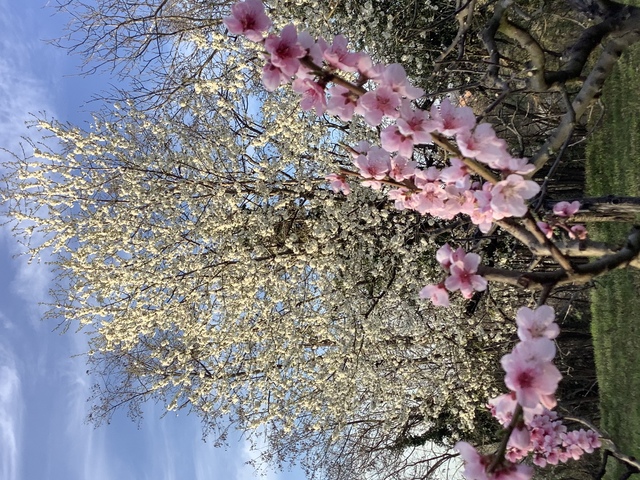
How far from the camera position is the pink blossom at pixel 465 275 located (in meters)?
1.89

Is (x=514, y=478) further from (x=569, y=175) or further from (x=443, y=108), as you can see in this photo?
(x=569, y=175)

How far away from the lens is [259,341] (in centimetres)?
648

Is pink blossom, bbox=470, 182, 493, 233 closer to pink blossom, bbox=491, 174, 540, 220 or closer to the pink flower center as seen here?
pink blossom, bbox=491, 174, 540, 220

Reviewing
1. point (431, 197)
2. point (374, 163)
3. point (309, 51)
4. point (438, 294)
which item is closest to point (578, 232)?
point (431, 197)

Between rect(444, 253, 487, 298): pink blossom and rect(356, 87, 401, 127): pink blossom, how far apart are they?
66 centimetres

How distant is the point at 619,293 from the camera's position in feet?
18.3

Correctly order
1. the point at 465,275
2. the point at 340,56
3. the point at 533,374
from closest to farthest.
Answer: the point at 533,374
the point at 340,56
the point at 465,275

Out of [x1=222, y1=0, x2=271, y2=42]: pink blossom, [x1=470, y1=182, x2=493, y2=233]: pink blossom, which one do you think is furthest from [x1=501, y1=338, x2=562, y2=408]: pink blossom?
[x1=222, y1=0, x2=271, y2=42]: pink blossom

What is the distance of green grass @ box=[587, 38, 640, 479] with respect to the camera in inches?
210

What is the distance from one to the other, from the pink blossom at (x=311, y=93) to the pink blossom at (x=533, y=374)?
3.49 feet

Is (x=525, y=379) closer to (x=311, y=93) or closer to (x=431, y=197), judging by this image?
(x=431, y=197)

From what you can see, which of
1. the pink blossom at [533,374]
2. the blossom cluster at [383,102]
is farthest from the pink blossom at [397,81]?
the pink blossom at [533,374]

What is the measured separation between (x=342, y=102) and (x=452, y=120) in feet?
1.33

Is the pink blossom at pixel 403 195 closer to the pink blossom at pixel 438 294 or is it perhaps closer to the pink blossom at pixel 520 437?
the pink blossom at pixel 438 294
